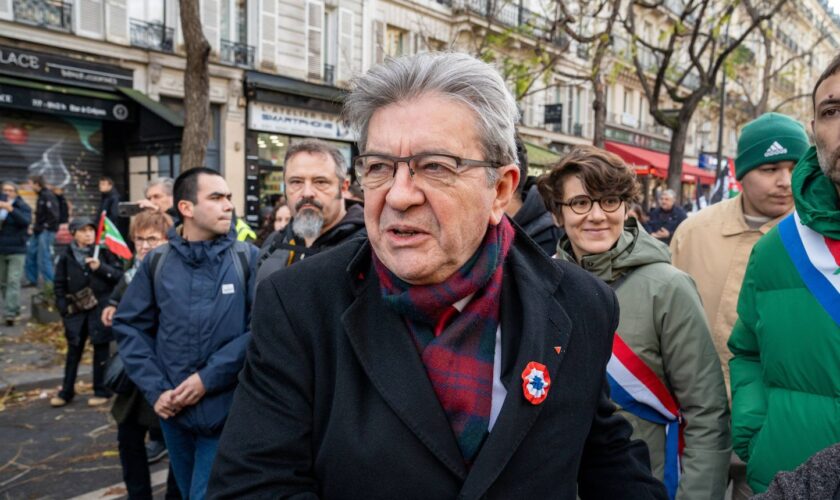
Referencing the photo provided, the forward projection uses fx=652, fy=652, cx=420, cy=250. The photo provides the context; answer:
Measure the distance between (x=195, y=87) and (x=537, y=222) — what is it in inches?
253

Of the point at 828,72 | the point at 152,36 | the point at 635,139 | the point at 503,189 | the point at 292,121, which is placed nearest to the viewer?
the point at 503,189

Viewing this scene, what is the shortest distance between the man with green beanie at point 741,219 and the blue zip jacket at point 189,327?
7.96 feet

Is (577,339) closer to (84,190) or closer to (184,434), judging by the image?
(184,434)

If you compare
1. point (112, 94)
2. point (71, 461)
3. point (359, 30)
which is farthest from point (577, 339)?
point (359, 30)

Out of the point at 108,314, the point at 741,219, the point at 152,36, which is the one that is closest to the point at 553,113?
the point at 152,36

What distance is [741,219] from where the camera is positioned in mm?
3266

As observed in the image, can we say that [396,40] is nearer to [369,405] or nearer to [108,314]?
[108,314]

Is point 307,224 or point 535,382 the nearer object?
point 535,382

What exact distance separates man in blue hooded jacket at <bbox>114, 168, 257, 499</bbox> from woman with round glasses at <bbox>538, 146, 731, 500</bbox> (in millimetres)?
2001

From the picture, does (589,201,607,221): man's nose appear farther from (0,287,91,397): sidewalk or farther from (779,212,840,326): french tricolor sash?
(0,287,91,397): sidewalk

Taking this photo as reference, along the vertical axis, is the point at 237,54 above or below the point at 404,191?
above

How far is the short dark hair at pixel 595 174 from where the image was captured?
272 cm

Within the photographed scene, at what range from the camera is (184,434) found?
3.65m

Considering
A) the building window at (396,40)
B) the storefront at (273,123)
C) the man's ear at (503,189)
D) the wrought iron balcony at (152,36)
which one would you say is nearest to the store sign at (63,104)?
the wrought iron balcony at (152,36)
